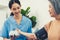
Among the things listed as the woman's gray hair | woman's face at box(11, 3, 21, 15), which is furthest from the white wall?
the woman's gray hair

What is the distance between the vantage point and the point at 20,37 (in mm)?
1488

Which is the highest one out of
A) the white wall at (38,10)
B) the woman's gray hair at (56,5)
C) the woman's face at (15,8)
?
the woman's gray hair at (56,5)

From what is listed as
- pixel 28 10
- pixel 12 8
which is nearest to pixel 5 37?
pixel 12 8

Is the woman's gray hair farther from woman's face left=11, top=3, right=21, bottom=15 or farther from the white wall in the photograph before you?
the white wall

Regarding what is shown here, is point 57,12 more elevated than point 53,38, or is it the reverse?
point 57,12

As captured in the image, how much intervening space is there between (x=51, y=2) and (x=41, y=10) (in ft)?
4.66

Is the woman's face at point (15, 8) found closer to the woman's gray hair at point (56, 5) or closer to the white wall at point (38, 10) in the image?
the woman's gray hair at point (56, 5)

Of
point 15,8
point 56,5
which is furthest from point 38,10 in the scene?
point 56,5

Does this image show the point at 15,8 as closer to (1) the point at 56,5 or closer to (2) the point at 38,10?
(1) the point at 56,5

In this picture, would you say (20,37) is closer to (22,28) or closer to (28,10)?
(22,28)

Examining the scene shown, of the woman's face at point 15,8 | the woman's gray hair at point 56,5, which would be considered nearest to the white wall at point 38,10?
the woman's face at point 15,8

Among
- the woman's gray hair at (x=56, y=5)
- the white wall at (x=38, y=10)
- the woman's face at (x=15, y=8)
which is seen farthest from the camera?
the white wall at (x=38, y=10)

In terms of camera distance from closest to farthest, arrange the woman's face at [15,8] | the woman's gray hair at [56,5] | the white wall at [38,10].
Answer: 1. the woman's gray hair at [56,5]
2. the woman's face at [15,8]
3. the white wall at [38,10]

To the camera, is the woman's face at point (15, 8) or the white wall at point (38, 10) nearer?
the woman's face at point (15, 8)
